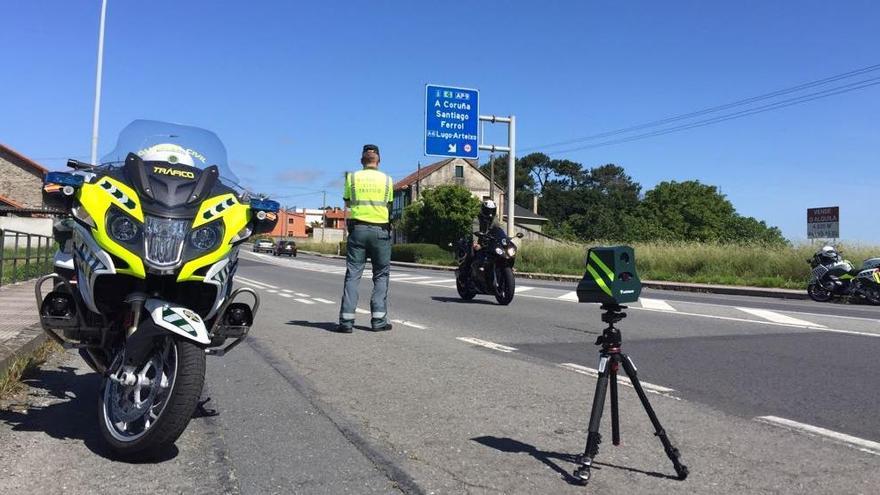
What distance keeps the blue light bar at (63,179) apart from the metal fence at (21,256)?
946 centimetres

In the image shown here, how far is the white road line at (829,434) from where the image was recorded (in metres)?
4.10

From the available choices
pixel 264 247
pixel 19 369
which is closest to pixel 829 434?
pixel 19 369

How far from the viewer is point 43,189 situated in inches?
156

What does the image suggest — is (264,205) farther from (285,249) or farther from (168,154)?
(285,249)

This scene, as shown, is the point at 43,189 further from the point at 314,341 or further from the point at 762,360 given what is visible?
the point at 762,360

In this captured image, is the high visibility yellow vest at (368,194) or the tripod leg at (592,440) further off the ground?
the high visibility yellow vest at (368,194)

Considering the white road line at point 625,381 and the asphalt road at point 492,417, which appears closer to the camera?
the asphalt road at point 492,417

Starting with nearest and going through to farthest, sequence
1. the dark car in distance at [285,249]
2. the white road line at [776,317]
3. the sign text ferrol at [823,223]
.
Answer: the white road line at [776,317] < the sign text ferrol at [823,223] < the dark car in distance at [285,249]

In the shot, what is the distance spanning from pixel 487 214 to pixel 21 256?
32.6 feet

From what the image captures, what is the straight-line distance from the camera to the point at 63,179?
12.6ft

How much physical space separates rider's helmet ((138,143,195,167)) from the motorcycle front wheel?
1165 millimetres

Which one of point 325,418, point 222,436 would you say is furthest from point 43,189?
point 325,418

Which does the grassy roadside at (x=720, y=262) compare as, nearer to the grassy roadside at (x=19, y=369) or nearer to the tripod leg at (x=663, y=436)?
the tripod leg at (x=663, y=436)

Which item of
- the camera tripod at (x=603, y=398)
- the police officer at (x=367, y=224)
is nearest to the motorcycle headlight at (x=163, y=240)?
the camera tripod at (x=603, y=398)
